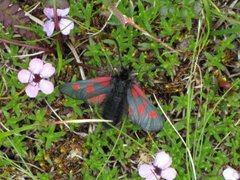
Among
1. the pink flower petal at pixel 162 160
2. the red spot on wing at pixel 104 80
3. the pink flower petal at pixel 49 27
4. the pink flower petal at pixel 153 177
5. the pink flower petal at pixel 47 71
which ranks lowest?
the pink flower petal at pixel 153 177

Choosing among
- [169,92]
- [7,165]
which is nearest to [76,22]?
[169,92]

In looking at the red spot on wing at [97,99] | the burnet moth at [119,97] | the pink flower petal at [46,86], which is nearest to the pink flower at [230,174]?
the burnet moth at [119,97]

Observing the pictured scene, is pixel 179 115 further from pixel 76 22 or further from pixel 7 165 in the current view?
pixel 7 165

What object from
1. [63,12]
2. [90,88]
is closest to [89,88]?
[90,88]

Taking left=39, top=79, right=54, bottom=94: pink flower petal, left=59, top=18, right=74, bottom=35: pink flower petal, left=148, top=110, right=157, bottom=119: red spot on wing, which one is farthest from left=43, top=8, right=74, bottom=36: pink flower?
left=148, top=110, right=157, bottom=119: red spot on wing

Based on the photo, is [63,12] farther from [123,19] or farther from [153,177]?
[153,177]

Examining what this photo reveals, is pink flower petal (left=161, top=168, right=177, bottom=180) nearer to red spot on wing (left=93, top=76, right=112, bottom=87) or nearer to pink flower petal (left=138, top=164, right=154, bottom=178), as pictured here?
pink flower petal (left=138, top=164, right=154, bottom=178)

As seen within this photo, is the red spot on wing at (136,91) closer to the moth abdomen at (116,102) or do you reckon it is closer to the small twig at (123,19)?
the moth abdomen at (116,102)
